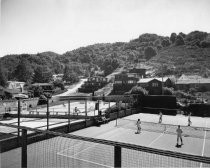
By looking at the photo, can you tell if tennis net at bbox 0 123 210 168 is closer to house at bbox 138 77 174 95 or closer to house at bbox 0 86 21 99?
house at bbox 0 86 21 99

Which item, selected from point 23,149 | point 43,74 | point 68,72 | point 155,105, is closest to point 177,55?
point 68,72

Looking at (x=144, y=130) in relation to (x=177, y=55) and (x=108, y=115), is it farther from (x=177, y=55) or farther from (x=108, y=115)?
(x=177, y=55)

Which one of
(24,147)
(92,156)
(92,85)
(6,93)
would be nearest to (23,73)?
(92,85)

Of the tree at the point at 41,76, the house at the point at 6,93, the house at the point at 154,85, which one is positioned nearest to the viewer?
the house at the point at 6,93

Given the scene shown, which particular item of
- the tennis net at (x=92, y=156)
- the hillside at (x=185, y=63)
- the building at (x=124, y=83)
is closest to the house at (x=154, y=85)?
the building at (x=124, y=83)

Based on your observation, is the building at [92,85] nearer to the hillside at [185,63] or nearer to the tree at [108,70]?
the hillside at [185,63]

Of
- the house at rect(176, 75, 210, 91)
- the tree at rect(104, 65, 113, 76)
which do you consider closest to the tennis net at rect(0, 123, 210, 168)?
the house at rect(176, 75, 210, 91)
